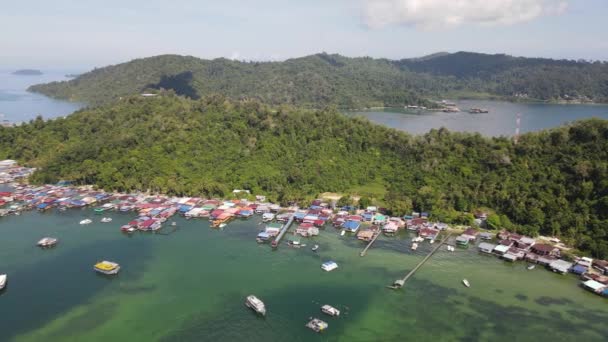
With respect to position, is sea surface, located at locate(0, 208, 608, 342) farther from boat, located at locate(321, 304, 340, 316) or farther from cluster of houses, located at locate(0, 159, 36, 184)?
cluster of houses, located at locate(0, 159, 36, 184)

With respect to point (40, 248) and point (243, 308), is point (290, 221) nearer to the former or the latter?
point (243, 308)

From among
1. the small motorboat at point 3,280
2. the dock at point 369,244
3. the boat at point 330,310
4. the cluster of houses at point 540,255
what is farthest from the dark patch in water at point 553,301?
the small motorboat at point 3,280


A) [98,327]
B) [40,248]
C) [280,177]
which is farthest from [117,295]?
[280,177]

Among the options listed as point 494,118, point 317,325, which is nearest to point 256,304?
point 317,325

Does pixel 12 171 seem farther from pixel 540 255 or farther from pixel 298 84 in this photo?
pixel 298 84

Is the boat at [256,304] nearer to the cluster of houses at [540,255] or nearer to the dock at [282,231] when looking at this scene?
the dock at [282,231]

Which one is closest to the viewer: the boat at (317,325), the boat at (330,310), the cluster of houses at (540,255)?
the boat at (317,325)

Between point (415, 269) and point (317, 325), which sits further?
point (415, 269)
